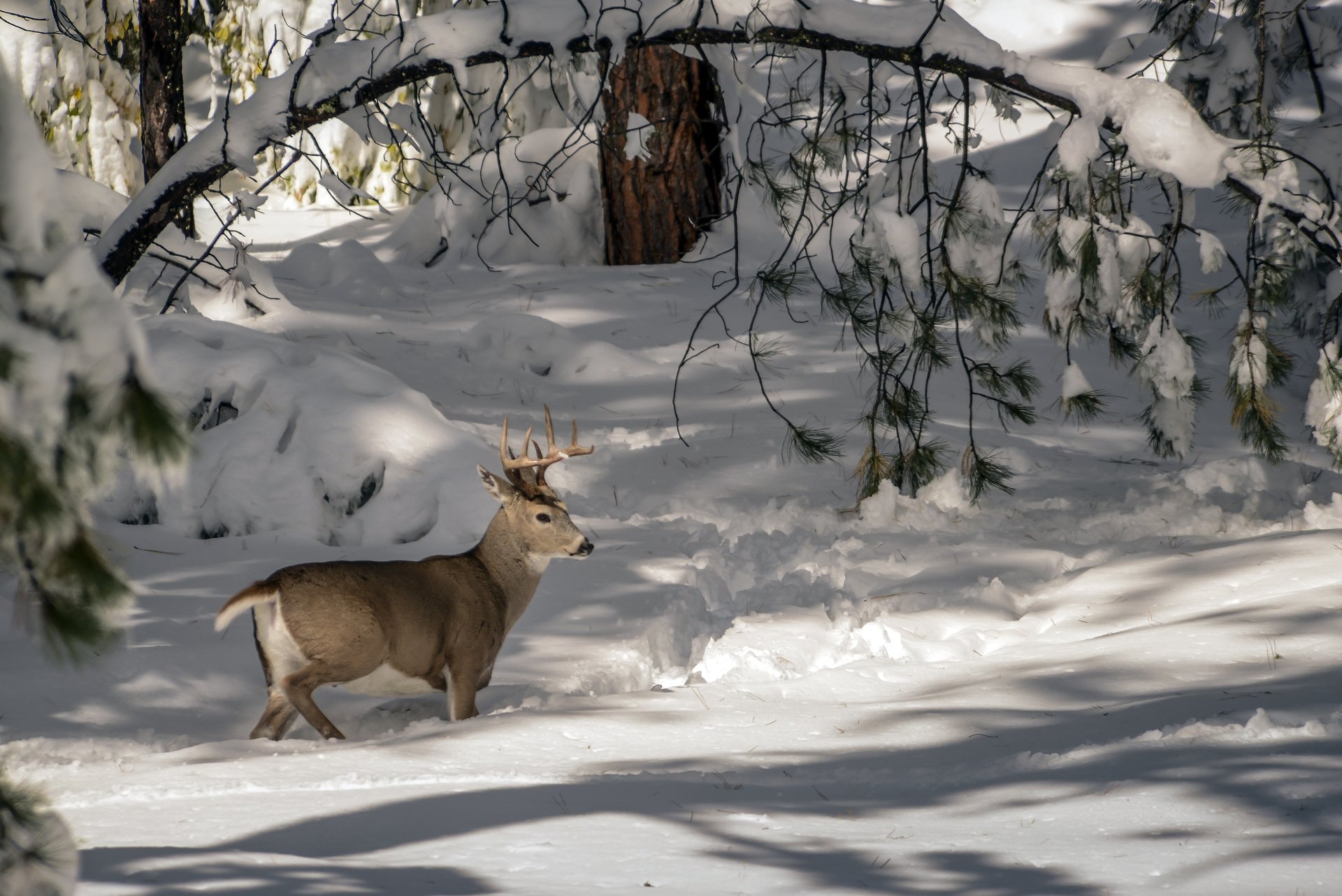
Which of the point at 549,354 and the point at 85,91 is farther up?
the point at 85,91

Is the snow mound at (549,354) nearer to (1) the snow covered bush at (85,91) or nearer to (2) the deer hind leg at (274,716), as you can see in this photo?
(2) the deer hind leg at (274,716)

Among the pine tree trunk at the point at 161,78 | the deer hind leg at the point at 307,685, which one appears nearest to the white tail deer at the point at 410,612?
the deer hind leg at the point at 307,685

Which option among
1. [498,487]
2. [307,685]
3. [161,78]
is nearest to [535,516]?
[498,487]

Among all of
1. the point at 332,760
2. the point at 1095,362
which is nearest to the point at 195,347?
the point at 332,760

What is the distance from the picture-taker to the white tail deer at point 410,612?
3812mm

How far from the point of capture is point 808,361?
8438 mm

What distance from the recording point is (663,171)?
977cm

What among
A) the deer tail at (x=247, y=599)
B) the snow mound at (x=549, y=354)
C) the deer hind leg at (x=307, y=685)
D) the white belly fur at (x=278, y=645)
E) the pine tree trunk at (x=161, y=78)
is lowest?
the deer hind leg at (x=307, y=685)

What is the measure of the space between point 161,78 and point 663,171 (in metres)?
3.94

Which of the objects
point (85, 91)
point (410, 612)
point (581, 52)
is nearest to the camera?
point (410, 612)

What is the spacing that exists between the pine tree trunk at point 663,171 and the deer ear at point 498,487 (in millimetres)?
5008

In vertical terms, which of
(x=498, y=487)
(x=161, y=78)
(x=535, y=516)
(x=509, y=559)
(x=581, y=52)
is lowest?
(x=509, y=559)

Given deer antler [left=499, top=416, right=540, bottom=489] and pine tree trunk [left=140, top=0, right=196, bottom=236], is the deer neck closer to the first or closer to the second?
deer antler [left=499, top=416, right=540, bottom=489]

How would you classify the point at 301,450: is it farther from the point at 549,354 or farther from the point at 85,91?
the point at 85,91
